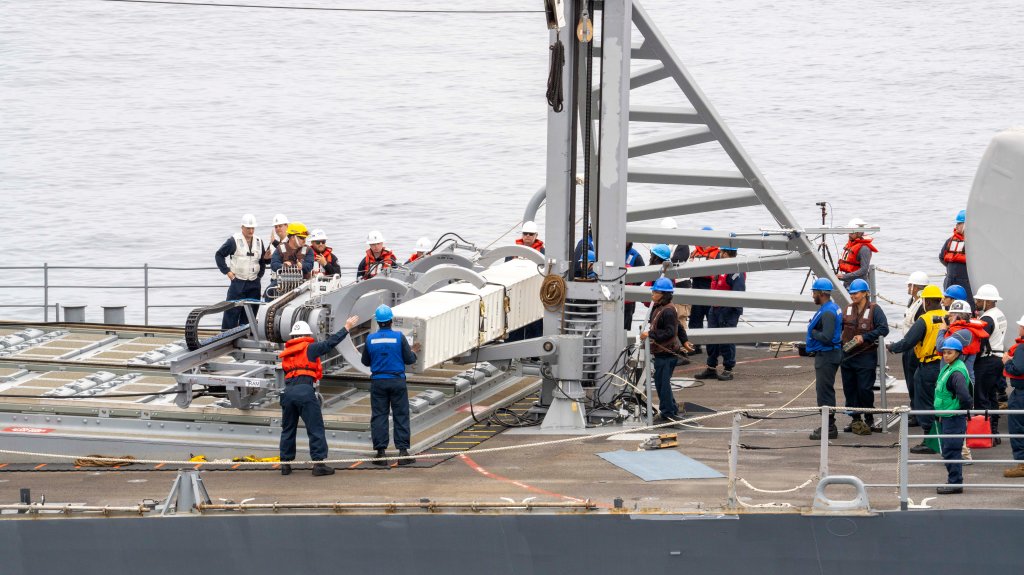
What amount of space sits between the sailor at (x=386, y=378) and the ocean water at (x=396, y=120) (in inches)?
974

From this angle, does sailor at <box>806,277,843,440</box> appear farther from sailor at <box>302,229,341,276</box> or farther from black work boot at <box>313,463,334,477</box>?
sailor at <box>302,229,341,276</box>

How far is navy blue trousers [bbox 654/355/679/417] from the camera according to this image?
1380cm

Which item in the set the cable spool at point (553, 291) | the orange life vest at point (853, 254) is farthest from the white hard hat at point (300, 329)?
the orange life vest at point (853, 254)

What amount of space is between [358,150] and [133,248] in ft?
42.7

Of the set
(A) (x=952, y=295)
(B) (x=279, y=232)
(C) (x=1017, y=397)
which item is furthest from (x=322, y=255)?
(C) (x=1017, y=397)

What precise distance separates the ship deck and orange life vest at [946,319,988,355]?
3.55 ft

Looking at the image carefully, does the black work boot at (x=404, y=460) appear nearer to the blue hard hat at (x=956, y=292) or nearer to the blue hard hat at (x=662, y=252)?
the blue hard hat at (x=956, y=292)

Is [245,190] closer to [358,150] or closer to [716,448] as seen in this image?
[358,150]

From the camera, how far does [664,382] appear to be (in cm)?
1384

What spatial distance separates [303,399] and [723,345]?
21.9ft

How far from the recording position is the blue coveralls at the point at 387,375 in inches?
484

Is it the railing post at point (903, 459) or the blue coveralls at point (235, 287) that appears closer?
the railing post at point (903, 459)

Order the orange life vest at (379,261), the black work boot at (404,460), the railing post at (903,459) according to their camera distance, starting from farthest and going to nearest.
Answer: the orange life vest at (379,261) → the black work boot at (404,460) → the railing post at (903,459)

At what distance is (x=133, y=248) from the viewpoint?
40.5 m
